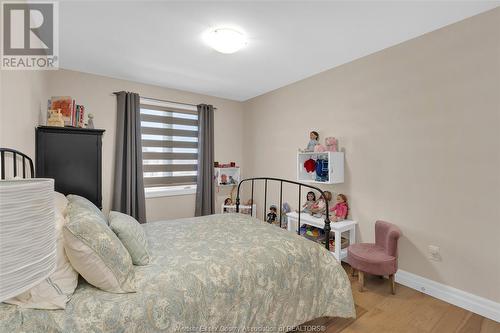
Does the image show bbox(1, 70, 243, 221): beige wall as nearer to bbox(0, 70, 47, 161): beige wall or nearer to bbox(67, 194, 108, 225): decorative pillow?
bbox(0, 70, 47, 161): beige wall

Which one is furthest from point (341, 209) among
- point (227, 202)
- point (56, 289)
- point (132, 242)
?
point (56, 289)

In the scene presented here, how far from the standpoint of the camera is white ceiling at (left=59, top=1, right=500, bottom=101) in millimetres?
1939

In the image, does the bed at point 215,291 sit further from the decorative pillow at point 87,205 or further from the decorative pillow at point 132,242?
the decorative pillow at point 87,205

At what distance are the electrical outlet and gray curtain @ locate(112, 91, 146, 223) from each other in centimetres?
339

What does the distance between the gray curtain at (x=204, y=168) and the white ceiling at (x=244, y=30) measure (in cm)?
88

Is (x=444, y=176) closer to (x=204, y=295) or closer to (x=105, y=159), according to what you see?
(x=204, y=295)

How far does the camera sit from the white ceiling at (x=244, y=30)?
1.94 m

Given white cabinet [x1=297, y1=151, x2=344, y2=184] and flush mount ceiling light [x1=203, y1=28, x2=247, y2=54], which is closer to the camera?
flush mount ceiling light [x1=203, y1=28, x2=247, y2=54]

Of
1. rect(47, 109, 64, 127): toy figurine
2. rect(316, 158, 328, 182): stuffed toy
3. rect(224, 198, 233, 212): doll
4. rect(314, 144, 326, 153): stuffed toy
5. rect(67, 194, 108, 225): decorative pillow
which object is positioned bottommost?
rect(224, 198, 233, 212): doll

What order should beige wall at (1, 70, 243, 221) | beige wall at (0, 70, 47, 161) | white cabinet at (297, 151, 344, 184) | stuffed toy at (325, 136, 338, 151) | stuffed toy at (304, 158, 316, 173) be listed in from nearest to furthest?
beige wall at (0, 70, 47, 161), beige wall at (1, 70, 243, 221), white cabinet at (297, 151, 344, 184), stuffed toy at (325, 136, 338, 151), stuffed toy at (304, 158, 316, 173)

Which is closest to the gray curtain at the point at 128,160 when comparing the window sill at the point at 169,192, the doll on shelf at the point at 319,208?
the window sill at the point at 169,192

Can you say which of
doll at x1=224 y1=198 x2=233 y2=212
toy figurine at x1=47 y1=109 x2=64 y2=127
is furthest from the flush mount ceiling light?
doll at x1=224 y1=198 x2=233 y2=212

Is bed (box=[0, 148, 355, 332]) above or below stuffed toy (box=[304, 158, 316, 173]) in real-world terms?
below

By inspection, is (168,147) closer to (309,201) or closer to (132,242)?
(309,201)
